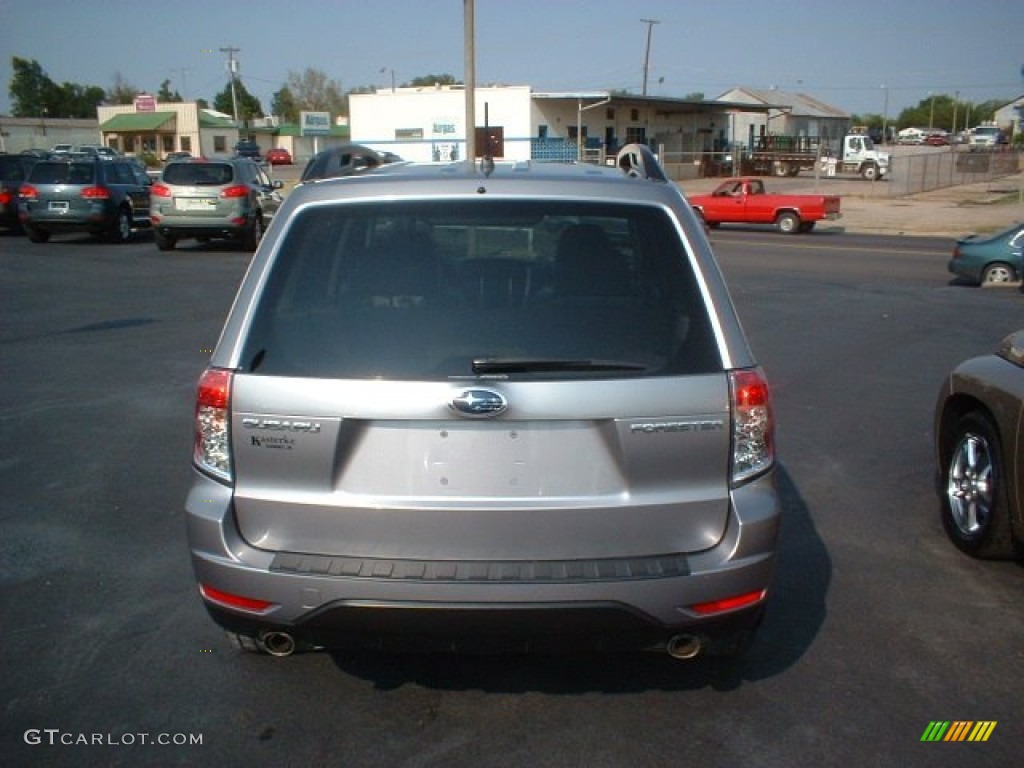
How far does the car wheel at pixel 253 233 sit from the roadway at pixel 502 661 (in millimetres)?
13151

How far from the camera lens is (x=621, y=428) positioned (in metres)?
3.04

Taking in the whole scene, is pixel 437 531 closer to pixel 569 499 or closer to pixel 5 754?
pixel 569 499

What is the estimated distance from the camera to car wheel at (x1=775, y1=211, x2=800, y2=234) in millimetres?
28531

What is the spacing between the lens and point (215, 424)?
3197 mm

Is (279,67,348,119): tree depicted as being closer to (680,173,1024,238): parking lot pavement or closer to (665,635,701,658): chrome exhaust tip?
(680,173,1024,238): parking lot pavement

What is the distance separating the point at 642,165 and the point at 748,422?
46.8 inches

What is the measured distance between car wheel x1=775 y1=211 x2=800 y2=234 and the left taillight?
27.2 metres

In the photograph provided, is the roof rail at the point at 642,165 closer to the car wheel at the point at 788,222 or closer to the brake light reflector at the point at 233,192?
the brake light reflector at the point at 233,192

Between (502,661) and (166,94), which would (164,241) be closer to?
(502,661)

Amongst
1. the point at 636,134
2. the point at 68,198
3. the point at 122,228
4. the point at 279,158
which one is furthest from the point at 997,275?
the point at 279,158

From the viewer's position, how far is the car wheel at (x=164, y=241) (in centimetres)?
2058

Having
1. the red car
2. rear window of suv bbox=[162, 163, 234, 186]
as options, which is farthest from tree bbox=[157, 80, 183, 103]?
rear window of suv bbox=[162, 163, 234, 186]

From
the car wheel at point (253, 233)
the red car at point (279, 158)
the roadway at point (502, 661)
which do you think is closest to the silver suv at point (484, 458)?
the roadway at point (502, 661)

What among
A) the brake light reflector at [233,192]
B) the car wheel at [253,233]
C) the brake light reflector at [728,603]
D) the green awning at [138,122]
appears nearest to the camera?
the brake light reflector at [728,603]
